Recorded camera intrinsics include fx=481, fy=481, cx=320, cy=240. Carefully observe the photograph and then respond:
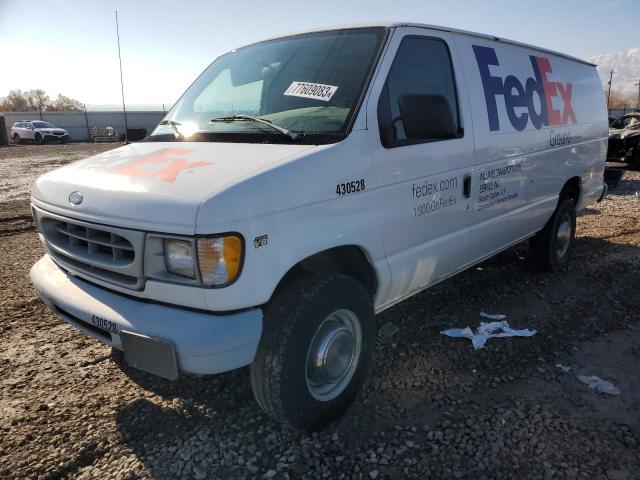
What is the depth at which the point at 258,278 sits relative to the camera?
86.7 inches

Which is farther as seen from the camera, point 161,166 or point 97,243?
point 161,166

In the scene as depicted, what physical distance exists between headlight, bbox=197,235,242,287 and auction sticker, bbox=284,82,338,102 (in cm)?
117

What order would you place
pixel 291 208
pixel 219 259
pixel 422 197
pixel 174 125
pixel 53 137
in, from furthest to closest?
pixel 53 137, pixel 174 125, pixel 422 197, pixel 291 208, pixel 219 259

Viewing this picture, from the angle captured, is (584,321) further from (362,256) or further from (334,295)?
(334,295)

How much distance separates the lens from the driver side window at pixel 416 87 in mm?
2715

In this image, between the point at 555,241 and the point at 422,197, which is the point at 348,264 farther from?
the point at 555,241

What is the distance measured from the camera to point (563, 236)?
5.48 meters

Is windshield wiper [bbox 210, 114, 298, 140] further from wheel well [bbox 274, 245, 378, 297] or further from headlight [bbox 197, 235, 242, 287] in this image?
headlight [bbox 197, 235, 242, 287]

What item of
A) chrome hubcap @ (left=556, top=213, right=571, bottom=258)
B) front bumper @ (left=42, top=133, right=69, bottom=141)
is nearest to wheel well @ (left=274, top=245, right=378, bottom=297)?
chrome hubcap @ (left=556, top=213, right=571, bottom=258)

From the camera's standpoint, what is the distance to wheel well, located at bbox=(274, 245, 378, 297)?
108 inches

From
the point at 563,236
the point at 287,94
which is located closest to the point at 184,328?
the point at 287,94

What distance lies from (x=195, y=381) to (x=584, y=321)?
3.24m

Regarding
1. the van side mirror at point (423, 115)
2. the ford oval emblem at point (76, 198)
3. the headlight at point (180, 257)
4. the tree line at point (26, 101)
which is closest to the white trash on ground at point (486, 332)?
the van side mirror at point (423, 115)

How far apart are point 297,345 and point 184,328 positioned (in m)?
0.57
